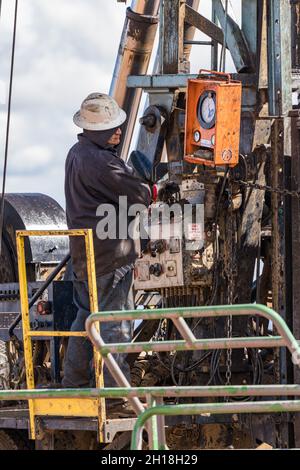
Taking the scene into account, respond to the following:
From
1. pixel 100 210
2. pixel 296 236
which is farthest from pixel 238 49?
pixel 100 210

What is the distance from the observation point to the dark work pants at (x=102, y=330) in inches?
327

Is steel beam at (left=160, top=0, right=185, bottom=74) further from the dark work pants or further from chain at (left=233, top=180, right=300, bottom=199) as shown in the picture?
the dark work pants

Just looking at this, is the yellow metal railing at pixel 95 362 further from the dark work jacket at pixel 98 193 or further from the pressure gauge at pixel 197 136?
the pressure gauge at pixel 197 136

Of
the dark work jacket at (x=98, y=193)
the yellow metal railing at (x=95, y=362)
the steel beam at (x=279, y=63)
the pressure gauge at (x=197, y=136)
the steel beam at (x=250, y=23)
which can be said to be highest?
the steel beam at (x=250, y=23)

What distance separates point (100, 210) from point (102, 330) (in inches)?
30.4

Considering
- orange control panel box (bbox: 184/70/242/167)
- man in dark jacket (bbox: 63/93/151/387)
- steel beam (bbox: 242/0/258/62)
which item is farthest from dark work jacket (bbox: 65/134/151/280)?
steel beam (bbox: 242/0/258/62)

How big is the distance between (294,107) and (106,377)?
2.34 metres

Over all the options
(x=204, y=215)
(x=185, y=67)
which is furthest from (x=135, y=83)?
(x=204, y=215)

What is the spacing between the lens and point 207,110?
8172 mm

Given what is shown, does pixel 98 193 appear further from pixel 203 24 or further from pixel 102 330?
pixel 203 24

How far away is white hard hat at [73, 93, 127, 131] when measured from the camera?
8.41 m

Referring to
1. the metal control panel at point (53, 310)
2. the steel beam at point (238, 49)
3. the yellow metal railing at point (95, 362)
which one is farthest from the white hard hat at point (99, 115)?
the metal control panel at point (53, 310)

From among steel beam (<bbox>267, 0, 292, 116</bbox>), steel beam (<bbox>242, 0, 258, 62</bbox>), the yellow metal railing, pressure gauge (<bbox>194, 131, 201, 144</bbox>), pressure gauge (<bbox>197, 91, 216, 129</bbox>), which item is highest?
steel beam (<bbox>242, 0, 258, 62</bbox>)

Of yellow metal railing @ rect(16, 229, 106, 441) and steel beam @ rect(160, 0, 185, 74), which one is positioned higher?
steel beam @ rect(160, 0, 185, 74)
